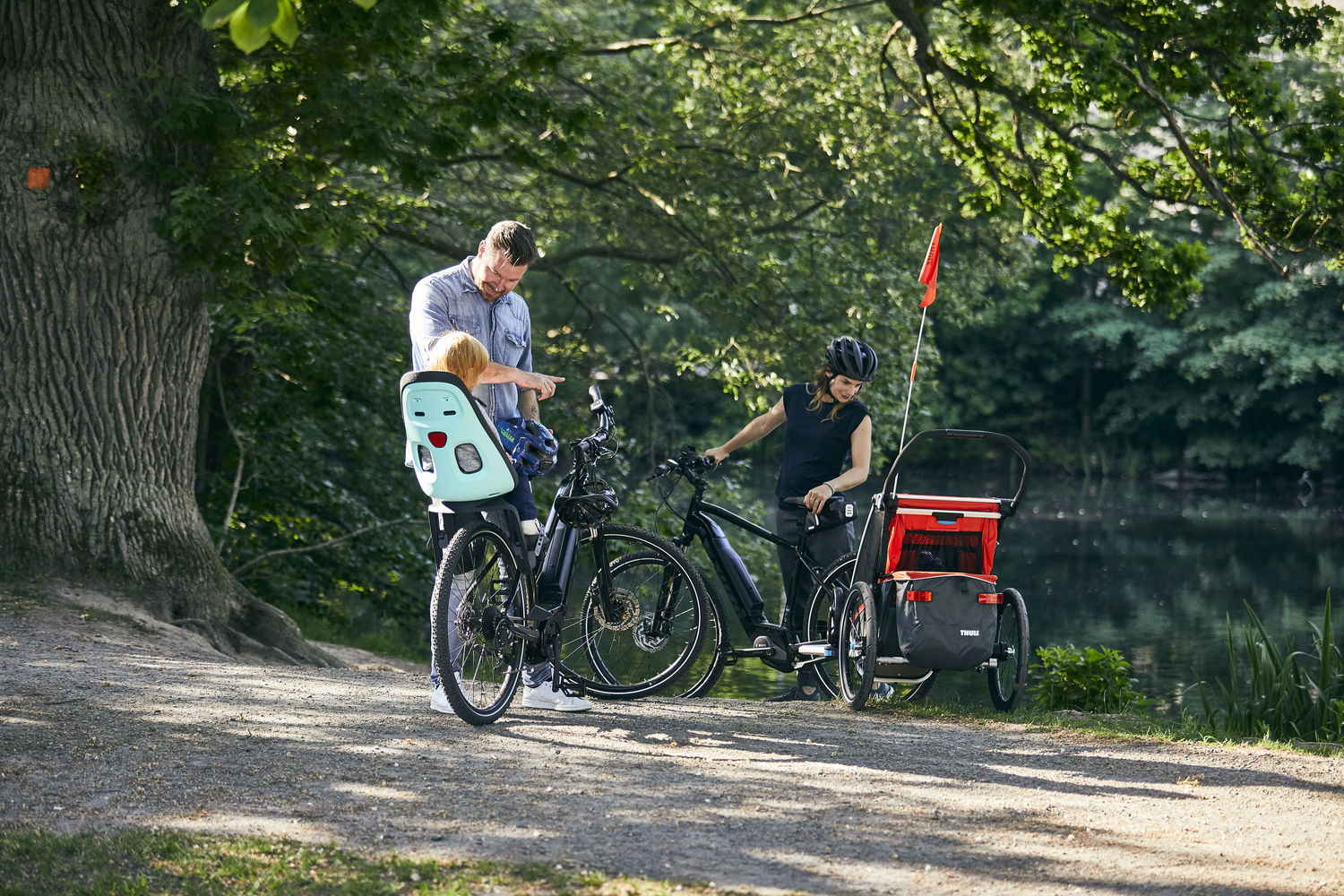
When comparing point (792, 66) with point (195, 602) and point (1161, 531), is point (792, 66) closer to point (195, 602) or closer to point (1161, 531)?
point (195, 602)

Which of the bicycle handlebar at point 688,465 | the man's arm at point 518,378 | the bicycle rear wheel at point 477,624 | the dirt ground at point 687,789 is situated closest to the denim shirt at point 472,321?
the man's arm at point 518,378

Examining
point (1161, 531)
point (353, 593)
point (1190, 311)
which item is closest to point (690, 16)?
point (353, 593)

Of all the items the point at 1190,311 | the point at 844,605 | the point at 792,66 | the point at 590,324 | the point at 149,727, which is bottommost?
the point at 149,727

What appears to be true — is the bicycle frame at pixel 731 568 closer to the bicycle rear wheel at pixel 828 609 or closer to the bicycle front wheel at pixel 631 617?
the bicycle rear wheel at pixel 828 609

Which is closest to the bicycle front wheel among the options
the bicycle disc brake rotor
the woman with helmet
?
the bicycle disc brake rotor

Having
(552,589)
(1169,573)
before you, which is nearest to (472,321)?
(552,589)

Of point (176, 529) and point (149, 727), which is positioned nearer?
point (149, 727)

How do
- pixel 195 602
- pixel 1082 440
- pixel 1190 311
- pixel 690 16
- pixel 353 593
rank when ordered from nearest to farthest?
pixel 195 602 < pixel 353 593 < pixel 690 16 < pixel 1190 311 < pixel 1082 440

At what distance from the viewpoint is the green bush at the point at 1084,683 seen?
292 inches

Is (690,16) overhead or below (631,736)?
overhead

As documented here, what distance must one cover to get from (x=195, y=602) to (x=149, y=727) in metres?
3.40

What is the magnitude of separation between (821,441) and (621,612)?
1552 millimetres

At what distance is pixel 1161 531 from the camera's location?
99.5 ft

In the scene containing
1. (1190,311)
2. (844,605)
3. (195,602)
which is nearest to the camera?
(844,605)
